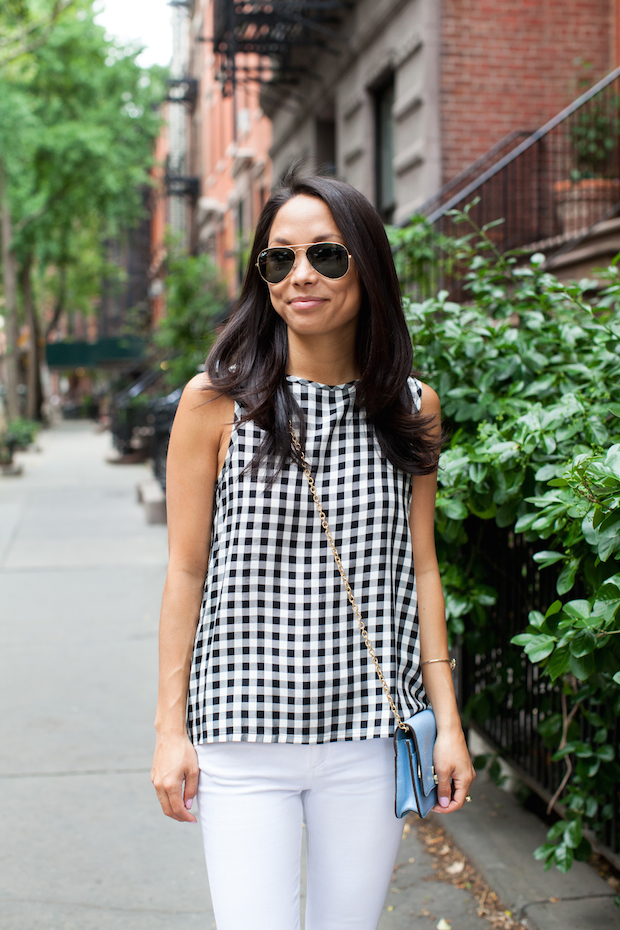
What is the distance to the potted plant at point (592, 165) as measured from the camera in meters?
8.59

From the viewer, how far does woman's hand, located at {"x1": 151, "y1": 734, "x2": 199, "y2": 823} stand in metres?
1.73

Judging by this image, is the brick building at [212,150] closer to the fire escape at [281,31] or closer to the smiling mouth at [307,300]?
the fire escape at [281,31]

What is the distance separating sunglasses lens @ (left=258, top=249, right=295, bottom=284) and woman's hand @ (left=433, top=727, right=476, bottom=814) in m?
0.96

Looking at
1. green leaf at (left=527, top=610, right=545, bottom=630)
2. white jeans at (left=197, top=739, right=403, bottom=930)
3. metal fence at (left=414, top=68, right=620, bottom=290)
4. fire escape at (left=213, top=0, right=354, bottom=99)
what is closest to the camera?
white jeans at (left=197, top=739, right=403, bottom=930)

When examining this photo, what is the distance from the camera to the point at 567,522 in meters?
2.40

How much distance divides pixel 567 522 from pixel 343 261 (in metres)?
1.00

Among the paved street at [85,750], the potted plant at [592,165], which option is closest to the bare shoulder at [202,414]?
the paved street at [85,750]

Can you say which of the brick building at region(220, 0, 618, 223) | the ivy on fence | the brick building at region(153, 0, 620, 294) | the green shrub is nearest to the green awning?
the green shrub

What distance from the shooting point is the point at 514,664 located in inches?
127

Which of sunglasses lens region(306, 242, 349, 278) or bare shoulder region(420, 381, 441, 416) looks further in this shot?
bare shoulder region(420, 381, 441, 416)

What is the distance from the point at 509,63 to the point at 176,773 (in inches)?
394

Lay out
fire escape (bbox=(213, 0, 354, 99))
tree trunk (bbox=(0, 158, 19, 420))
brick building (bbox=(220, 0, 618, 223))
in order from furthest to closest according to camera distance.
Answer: tree trunk (bbox=(0, 158, 19, 420)) < fire escape (bbox=(213, 0, 354, 99)) < brick building (bbox=(220, 0, 618, 223))

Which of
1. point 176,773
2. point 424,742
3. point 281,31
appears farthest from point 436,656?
point 281,31

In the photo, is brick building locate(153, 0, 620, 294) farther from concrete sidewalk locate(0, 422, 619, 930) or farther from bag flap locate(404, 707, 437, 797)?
bag flap locate(404, 707, 437, 797)
